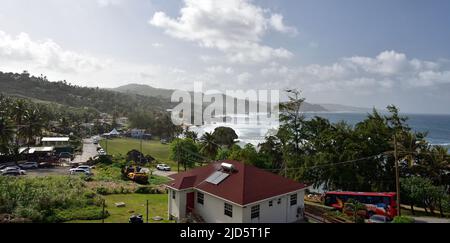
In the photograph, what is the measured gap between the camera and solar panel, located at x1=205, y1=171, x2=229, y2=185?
2352cm

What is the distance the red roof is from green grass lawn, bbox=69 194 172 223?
11.2ft

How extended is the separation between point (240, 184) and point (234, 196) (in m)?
1.41

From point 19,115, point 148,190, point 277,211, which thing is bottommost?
point 148,190

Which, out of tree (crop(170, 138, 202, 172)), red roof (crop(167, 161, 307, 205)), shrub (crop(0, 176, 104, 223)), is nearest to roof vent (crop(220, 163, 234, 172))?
red roof (crop(167, 161, 307, 205))

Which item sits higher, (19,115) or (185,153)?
(19,115)

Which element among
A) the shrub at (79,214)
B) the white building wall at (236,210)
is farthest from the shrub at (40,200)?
the white building wall at (236,210)

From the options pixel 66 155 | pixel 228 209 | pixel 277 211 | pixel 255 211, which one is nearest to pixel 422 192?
pixel 277 211

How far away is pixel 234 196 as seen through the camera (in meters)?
21.2

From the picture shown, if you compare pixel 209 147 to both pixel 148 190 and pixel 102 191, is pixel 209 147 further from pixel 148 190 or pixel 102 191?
pixel 102 191

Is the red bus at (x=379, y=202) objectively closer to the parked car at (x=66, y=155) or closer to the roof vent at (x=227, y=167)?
the roof vent at (x=227, y=167)

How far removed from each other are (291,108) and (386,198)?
17.5 m

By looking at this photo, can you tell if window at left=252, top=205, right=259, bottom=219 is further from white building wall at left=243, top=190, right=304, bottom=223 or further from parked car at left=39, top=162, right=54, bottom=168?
parked car at left=39, top=162, right=54, bottom=168

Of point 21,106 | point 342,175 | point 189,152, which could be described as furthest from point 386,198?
point 21,106
